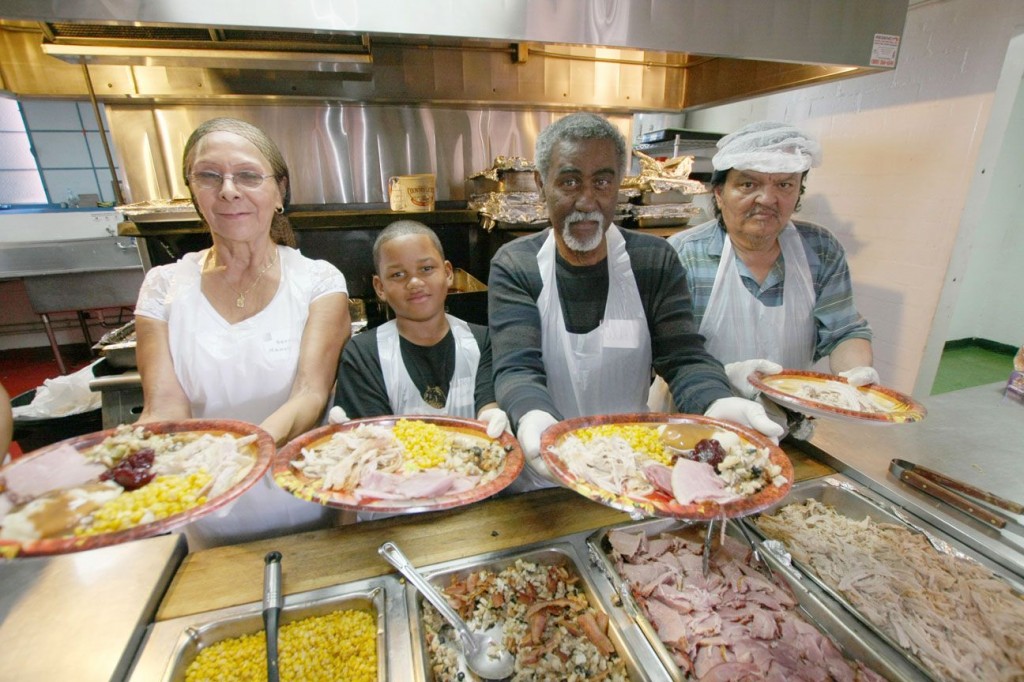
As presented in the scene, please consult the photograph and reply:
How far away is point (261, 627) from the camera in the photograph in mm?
1320

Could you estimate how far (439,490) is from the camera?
127 centimetres

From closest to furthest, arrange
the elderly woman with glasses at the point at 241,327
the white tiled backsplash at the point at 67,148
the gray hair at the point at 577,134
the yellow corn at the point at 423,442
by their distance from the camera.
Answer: the yellow corn at the point at 423,442 → the gray hair at the point at 577,134 → the elderly woman with glasses at the point at 241,327 → the white tiled backsplash at the point at 67,148

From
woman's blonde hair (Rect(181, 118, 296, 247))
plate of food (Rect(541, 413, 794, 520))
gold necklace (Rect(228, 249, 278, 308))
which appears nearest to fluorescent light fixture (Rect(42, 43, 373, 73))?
woman's blonde hair (Rect(181, 118, 296, 247))

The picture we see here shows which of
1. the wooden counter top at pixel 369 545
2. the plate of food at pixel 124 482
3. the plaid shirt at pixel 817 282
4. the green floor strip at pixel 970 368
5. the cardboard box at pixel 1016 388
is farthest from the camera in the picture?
→ the green floor strip at pixel 970 368

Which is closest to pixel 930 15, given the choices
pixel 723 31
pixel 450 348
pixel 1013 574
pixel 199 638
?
pixel 723 31

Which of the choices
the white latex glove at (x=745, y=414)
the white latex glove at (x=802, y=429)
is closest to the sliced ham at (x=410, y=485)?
the white latex glove at (x=745, y=414)

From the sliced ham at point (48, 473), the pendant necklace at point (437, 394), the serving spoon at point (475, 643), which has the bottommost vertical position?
the serving spoon at point (475, 643)

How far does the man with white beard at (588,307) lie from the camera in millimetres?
1833

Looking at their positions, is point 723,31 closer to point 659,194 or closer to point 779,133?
point 779,133

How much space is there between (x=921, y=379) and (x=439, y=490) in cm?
446

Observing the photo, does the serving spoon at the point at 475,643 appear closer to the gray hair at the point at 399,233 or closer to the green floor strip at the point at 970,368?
the gray hair at the point at 399,233

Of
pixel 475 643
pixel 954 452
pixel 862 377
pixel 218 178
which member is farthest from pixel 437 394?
pixel 954 452

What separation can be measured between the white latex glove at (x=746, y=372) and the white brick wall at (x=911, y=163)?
264 centimetres

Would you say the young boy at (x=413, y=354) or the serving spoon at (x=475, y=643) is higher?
the young boy at (x=413, y=354)
